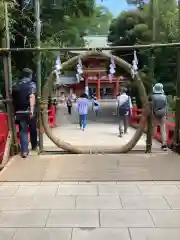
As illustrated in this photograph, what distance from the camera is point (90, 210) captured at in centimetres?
452

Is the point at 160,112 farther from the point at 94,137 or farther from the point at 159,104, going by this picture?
the point at 94,137

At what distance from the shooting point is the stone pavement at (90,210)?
3836 millimetres

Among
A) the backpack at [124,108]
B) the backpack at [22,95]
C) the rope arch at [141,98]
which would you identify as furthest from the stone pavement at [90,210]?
the backpack at [124,108]

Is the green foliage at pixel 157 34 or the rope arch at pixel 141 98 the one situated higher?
the green foliage at pixel 157 34

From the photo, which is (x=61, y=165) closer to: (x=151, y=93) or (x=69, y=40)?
(x=151, y=93)

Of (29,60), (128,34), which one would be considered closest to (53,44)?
(29,60)

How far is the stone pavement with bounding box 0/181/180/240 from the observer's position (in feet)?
12.6

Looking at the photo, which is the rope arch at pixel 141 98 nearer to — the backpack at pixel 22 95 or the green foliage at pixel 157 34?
the backpack at pixel 22 95

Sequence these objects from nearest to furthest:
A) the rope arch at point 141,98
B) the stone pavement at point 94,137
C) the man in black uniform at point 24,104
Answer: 1. the man in black uniform at point 24,104
2. the rope arch at point 141,98
3. the stone pavement at point 94,137

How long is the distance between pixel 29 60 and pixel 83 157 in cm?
731

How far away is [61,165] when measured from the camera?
22.5ft

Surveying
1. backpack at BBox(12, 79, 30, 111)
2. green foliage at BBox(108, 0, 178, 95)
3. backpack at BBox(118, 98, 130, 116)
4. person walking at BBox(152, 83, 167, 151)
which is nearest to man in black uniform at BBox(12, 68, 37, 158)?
backpack at BBox(12, 79, 30, 111)

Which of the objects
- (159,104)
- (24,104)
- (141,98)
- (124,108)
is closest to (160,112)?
(159,104)

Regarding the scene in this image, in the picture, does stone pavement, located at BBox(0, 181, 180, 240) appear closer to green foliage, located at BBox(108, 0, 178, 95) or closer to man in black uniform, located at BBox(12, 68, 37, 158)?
man in black uniform, located at BBox(12, 68, 37, 158)
